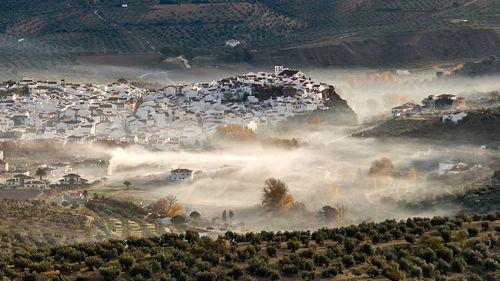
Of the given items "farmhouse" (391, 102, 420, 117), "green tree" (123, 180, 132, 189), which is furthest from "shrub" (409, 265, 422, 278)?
"farmhouse" (391, 102, 420, 117)

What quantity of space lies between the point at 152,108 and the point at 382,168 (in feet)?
87.7

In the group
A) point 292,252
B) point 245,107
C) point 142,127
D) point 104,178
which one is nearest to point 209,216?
point 104,178

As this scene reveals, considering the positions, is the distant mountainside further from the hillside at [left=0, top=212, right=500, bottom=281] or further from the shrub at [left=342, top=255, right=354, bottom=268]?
the shrub at [left=342, top=255, right=354, bottom=268]

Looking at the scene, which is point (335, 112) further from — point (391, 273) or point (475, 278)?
point (475, 278)

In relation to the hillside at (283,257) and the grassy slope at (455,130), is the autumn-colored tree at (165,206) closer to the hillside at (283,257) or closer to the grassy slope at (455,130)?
the hillside at (283,257)

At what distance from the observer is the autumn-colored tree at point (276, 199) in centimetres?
4406

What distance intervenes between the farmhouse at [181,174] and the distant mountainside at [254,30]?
56.8 meters

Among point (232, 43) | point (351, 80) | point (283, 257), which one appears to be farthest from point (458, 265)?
point (232, 43)

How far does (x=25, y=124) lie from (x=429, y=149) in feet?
104

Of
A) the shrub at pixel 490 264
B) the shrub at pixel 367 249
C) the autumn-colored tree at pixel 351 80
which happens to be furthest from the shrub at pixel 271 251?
the autumn-colored tree at pixel 351 80

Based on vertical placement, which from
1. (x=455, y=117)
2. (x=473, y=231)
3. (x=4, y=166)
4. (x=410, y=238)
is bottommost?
(x=410, y=238)

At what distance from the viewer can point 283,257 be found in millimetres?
25406

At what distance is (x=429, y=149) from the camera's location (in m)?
55.8

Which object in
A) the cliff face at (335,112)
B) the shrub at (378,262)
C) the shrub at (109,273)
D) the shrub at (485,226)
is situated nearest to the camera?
the shrub at (109,273)
